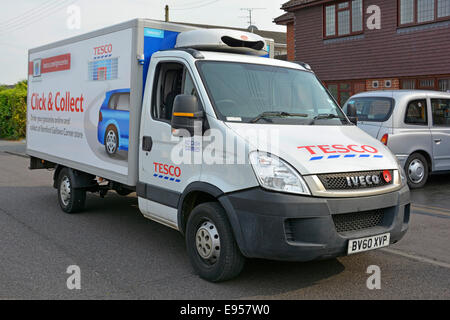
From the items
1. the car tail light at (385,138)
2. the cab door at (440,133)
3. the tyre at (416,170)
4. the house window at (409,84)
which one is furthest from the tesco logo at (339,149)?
the house window at (409,84)

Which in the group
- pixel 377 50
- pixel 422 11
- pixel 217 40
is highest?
pixel 422 11

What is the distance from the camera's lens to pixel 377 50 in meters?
19.1

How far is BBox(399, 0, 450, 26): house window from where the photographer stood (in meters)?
16.9

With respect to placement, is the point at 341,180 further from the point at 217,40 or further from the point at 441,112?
the point at 441,112

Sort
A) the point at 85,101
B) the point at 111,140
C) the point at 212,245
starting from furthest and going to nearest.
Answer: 1. the point at 85,101
2. the point at 111,140
3. the point at 212,245

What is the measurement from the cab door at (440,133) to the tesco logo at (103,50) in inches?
273

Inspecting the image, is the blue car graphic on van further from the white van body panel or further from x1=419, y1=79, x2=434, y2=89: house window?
x1=419, y1=79, x2=434, y2=89: house window

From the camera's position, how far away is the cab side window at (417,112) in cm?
991

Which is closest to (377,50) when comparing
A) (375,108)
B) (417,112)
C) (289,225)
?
(417,112)

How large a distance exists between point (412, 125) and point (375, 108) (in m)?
0.79

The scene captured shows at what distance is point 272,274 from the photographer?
4.98 meters

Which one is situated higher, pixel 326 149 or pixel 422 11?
pixel 422 11

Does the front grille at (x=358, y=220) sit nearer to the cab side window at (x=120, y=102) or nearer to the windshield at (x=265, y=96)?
the windshield at (x=265, y=96)

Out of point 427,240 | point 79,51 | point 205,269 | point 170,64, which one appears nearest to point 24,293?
point 205,269
